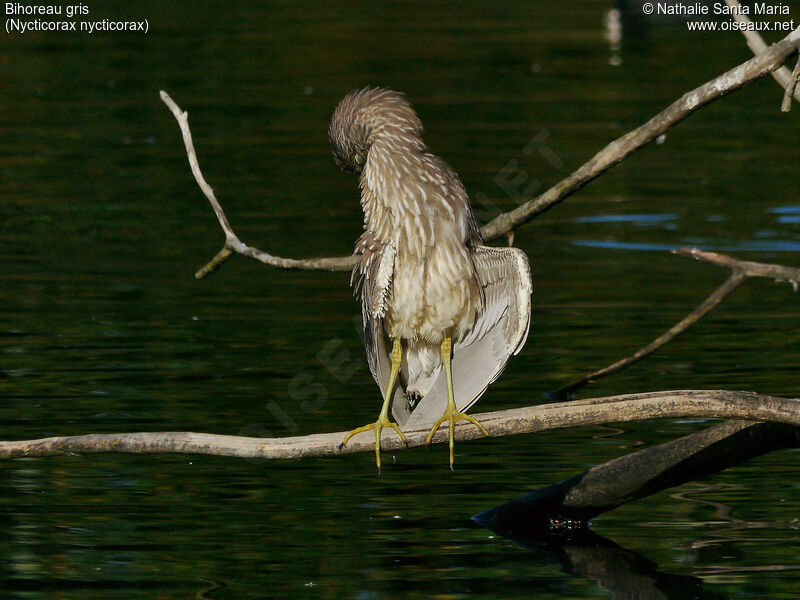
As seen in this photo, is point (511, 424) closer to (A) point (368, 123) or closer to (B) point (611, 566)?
(B) point (611, 566)

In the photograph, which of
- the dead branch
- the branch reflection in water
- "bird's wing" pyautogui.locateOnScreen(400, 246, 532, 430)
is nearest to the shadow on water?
the branch reflection in water

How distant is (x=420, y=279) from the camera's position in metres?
5.18

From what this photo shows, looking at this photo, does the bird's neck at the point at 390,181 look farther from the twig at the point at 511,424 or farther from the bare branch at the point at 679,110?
Answer: the twig at the point at 511,424

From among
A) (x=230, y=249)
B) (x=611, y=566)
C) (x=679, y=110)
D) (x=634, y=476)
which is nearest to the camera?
(x=611, y=566)

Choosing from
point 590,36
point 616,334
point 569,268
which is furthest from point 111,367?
point 590,36

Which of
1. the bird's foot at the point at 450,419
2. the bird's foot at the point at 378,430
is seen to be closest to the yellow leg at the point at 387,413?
the bird's foot at the point at 378,430

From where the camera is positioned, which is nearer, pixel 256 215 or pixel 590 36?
pixel 256 215

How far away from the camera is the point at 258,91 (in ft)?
56.1

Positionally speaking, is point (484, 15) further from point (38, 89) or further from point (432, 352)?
point (432, 352)

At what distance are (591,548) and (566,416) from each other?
960mm

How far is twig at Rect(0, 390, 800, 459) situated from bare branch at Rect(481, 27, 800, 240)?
3.51ft

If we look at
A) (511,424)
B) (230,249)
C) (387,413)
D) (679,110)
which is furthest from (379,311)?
(679,110)

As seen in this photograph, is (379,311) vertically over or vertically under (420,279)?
under

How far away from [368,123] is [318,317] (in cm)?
332
